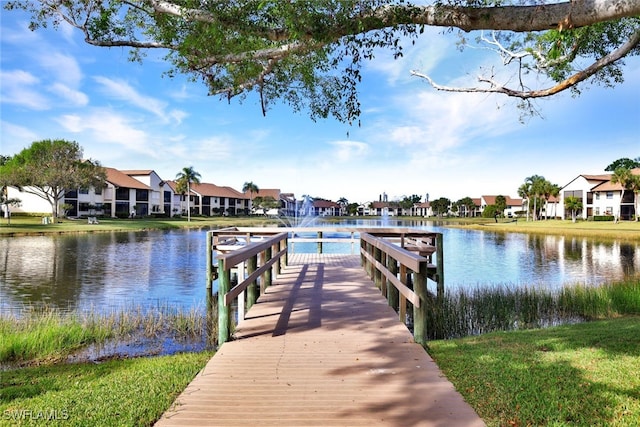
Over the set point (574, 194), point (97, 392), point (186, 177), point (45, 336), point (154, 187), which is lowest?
point (45, 336)

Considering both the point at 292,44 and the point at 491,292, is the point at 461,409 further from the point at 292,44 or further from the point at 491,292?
the point at 491,292

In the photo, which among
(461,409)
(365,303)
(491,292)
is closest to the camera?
(461,409)

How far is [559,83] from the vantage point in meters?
8.64

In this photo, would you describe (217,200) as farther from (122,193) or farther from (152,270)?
(152,270)

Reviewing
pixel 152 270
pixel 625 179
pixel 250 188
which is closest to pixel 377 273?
pixel 152 270

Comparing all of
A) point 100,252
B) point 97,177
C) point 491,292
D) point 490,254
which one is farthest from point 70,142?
point 491,292

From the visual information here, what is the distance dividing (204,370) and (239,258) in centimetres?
161

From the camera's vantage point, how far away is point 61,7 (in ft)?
27.8

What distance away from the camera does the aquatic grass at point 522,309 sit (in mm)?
9234

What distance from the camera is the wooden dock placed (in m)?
3.60

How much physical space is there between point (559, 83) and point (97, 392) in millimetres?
9354

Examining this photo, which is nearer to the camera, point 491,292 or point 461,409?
point 461,409

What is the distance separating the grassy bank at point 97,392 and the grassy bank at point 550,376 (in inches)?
117

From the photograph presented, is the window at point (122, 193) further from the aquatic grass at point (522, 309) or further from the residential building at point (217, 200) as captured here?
the aquatic grass at point (522, 309)
